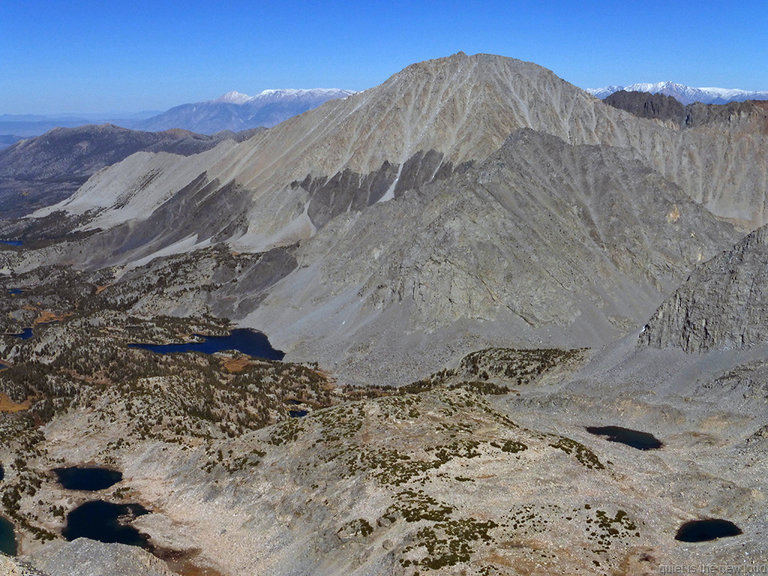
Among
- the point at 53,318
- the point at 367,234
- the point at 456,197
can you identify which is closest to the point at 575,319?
the point at 456,197

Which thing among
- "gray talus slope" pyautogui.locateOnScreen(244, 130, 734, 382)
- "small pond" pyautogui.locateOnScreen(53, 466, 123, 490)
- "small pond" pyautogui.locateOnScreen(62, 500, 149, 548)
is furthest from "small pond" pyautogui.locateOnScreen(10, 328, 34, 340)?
"small pond" pyautogui.locateOnScreen(62, 500, 149, 548)

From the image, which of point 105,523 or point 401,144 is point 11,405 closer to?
point 105,523

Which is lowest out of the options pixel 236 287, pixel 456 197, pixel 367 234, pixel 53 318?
pixel 53 318

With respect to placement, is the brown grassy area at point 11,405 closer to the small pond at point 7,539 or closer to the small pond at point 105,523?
the small pond at point 105,523

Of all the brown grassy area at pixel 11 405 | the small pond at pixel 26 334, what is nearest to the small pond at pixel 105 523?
the brown grassy area at pixel 11 405

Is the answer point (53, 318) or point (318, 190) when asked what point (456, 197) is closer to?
point (318, 190)
